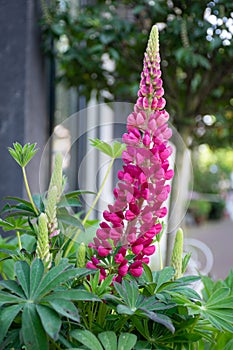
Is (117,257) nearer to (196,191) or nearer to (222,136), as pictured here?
(222,136)

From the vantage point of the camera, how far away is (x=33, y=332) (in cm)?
62

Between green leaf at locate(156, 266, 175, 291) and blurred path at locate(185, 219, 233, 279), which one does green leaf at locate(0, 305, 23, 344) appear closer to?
green leaf at locate(156, 266, 175, 291)

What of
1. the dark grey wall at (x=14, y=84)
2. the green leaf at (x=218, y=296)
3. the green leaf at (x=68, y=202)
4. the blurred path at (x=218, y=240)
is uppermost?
the dark grey wall at (x=14, y=84)

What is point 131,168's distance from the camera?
753 millimetres

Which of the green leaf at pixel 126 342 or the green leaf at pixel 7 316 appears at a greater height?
the green leaf at pixel 7 316

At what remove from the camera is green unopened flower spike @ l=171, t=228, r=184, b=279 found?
2.67 ft

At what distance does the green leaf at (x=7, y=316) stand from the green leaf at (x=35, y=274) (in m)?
0.03

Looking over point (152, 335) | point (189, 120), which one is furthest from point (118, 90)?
point (152, 335)

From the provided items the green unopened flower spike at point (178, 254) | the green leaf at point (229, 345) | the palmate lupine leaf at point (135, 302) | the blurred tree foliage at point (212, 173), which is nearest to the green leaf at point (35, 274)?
the palmate lupine leaf at point (135, 302)

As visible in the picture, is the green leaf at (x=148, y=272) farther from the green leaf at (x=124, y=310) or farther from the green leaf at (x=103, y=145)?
the green leaf at (x=103, y=145)

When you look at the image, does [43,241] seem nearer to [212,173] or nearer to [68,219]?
[68,219]

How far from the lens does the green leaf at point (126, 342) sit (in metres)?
0.69

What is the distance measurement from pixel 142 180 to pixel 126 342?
0.78ft

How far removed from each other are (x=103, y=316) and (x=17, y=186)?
51.1 inches
